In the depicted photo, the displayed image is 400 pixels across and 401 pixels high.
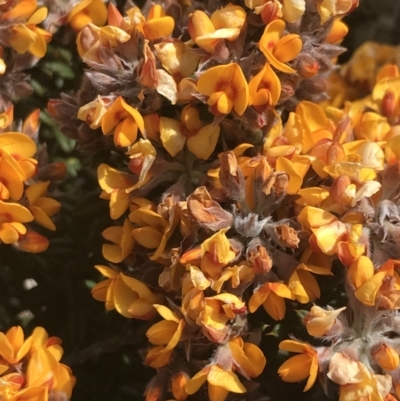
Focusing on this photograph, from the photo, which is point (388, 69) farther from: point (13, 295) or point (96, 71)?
point (13, 295)

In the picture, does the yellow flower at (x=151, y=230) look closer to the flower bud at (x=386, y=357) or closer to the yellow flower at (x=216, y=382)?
the yellow flower at (x=216, y=382)

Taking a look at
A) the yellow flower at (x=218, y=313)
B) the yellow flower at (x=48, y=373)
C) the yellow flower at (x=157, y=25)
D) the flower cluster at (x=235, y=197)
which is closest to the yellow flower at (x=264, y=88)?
the flower cluster at (x=235, y=197)

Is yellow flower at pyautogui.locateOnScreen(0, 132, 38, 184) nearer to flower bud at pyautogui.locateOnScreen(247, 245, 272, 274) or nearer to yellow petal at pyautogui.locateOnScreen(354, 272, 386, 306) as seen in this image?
flower bud at pyautogui.locateOnScreen(247, 245, 272, 274)

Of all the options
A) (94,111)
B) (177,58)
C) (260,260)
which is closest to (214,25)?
(177,58)

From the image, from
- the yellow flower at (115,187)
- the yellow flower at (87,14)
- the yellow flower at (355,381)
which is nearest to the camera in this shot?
the yellow flower at (355,381)

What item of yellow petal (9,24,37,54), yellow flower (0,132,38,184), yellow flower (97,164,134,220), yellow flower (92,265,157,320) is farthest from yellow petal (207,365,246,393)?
yellow petal (9,24,37,54)

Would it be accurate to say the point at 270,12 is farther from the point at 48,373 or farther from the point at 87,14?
the point at 48,373
